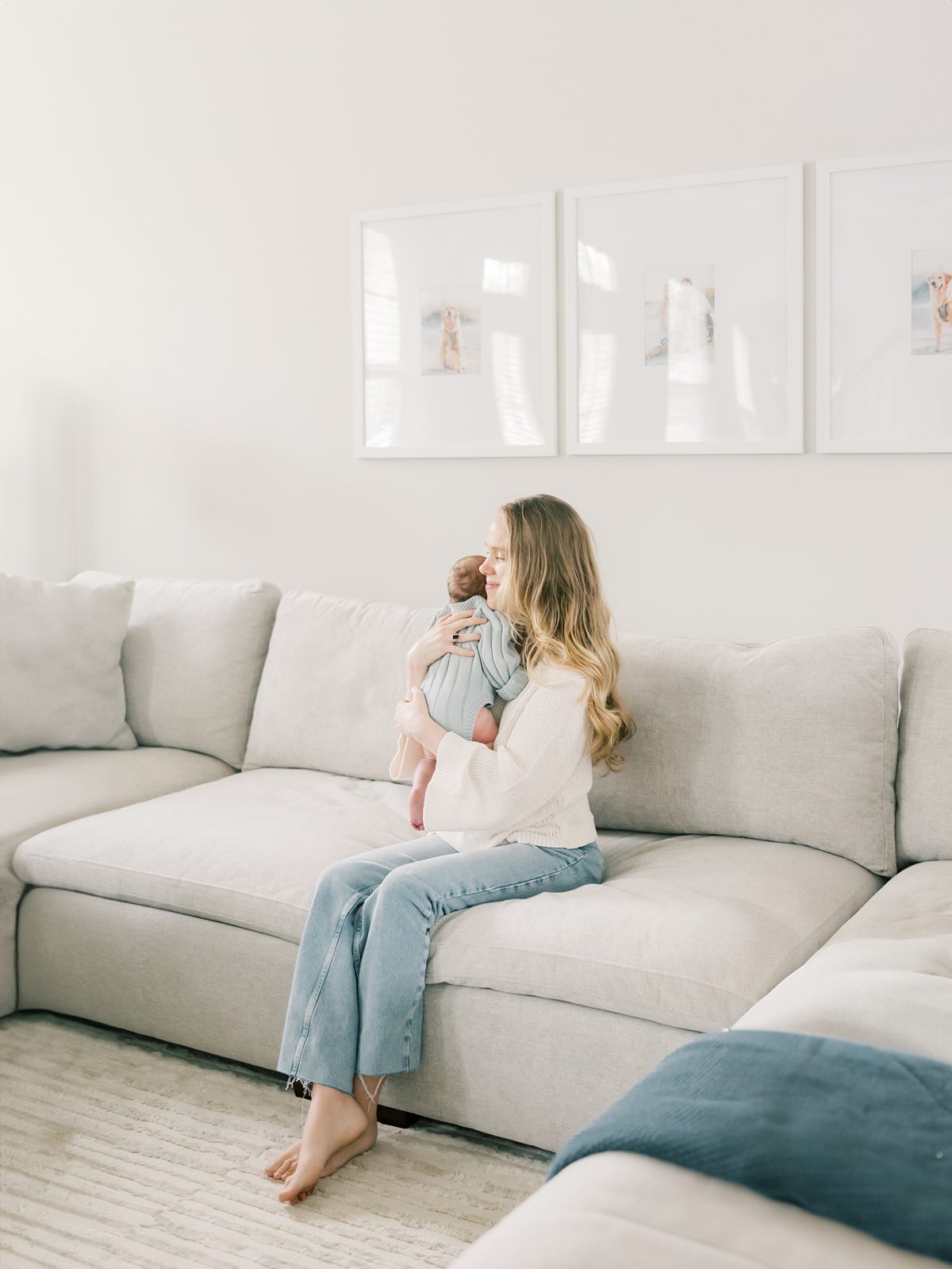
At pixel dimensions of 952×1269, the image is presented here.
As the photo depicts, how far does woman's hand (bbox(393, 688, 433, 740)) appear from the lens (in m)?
2.26

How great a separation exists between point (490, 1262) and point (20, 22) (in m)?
4.20

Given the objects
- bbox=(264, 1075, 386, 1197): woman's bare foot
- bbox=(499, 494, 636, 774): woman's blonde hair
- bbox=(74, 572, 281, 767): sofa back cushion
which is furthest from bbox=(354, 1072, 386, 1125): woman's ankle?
bbox=(74, 572, 281, 767): sofa back cushion

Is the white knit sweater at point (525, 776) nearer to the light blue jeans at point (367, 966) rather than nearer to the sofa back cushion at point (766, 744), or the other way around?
the light blue jeans at point (367, 966)

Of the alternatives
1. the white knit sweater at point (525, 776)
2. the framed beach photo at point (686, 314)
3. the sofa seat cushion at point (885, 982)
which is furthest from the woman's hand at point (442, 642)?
the framed beach photo at point (686, 314)

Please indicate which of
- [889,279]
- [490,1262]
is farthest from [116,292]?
[490,1262]

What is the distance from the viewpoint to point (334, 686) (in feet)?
9.73

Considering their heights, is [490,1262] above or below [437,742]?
below

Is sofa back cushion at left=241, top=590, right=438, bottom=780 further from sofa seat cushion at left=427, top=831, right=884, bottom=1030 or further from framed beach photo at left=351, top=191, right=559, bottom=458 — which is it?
sofa seat cushion at left=427, top=831, right=884, bottom=1030

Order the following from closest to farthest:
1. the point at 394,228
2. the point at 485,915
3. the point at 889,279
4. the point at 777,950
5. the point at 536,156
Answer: the point at 777,950
the point at 485,915
the point at 889,279
the point at 536,156
the point at 394,228

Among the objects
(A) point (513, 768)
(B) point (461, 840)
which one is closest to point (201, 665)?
(B) point (461, 840)

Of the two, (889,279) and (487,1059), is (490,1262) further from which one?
(889,279)

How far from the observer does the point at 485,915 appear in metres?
2.05

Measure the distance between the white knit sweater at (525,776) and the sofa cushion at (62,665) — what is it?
4.29 feet

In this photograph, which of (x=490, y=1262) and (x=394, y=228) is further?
(x=394, y=228)
